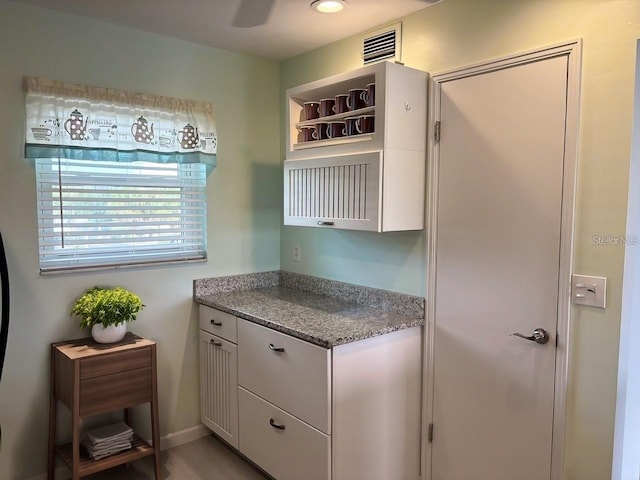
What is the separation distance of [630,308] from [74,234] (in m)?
2.58

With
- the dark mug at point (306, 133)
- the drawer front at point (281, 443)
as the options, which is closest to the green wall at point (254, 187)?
the dark mug at point (306, 133)

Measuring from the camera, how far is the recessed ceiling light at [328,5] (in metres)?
2.20

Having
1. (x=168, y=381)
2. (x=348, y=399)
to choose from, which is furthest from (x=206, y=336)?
(x=348, y=399)

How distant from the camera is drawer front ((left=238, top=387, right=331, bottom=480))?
2.07 meters

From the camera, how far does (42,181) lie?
238cm

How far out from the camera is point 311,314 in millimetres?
2426

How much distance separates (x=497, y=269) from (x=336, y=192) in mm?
845

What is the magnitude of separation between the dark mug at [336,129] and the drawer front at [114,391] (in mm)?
1552

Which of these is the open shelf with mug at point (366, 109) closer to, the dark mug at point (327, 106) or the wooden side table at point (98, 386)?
the dark mug at point (327, 106)

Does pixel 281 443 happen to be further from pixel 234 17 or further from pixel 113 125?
pixel 234 17

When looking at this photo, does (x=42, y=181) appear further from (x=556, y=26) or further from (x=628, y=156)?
(x=628, y=156)

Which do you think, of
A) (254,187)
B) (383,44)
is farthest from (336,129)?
(254,187)

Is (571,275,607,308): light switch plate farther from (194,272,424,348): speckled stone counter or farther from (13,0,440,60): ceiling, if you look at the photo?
(13,0,440,60): ceiling

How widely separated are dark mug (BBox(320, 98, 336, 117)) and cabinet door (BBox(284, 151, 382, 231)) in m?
0.26
